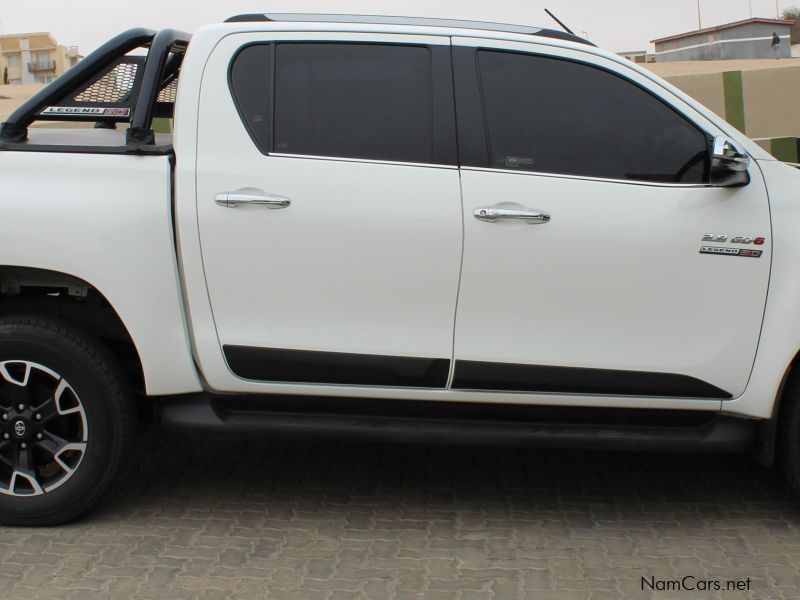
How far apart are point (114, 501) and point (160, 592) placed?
3.17 feet

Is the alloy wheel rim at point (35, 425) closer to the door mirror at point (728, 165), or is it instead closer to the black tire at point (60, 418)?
the black tire at point (60, 418)

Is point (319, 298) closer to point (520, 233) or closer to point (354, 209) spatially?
point (354, 209)

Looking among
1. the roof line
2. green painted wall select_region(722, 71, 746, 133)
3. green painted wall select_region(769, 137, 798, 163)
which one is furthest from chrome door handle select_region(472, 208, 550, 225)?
green painted wall select_region(722, 71, 746, 133)

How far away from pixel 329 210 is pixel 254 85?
0.60m

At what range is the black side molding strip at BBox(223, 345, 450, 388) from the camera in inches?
156

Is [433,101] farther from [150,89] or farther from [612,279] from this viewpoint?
[150,89]

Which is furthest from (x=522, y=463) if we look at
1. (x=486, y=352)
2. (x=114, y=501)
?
(x=114, y=501)

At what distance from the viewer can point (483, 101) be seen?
4.02 metres

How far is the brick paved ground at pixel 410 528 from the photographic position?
366cm

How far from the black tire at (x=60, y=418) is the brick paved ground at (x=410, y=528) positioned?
0.15 m

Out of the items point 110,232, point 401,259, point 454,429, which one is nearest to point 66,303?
point 110,232

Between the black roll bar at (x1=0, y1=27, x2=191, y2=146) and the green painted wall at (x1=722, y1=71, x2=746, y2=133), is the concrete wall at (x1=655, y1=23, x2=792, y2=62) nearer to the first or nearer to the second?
the green painted wall at (x1=722, y1=71, x2=746, y2=133)

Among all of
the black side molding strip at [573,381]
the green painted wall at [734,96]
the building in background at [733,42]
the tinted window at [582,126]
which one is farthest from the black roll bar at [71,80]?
the building in background at [733,42]

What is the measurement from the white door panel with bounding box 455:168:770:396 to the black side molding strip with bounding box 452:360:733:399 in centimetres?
3
